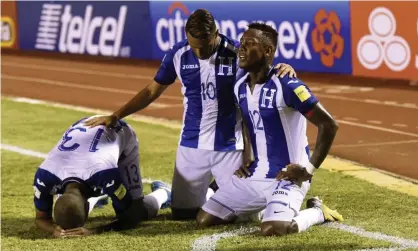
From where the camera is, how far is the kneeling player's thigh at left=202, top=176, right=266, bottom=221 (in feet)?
24.0

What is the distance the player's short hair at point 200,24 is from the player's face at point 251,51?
38cm

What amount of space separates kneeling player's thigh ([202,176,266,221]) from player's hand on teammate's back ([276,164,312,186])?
0.29 metres

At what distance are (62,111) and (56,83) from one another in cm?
414

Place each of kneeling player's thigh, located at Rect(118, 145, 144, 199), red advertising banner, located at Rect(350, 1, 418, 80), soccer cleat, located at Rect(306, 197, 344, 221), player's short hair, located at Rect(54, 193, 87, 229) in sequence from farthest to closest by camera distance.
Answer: red advertising banner, located at Rect(350, 1, 418, 80) < kneeling player's thigh, located at Rect(118, 145, 144, 199) < soccer cleat, located at Rect(306, 197, 344, 221) < player's short hair, located at Rect(54, 193, 87, 229)

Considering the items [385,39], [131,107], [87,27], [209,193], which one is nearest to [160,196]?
[209,193]

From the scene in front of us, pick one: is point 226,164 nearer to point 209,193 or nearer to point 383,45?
point 209,193

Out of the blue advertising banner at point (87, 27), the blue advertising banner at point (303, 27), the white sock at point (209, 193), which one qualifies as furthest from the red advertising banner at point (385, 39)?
the white sock at point (209, 193)

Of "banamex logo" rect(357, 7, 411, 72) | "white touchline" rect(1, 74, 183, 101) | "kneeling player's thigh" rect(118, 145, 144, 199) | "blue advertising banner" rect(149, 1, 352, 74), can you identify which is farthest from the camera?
"white touchline" rect(1, 74, 183, 101)

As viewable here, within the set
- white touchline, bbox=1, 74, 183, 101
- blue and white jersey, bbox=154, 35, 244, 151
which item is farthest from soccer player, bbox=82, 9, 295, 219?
white touchline, bbox=1, 74, 183, 101

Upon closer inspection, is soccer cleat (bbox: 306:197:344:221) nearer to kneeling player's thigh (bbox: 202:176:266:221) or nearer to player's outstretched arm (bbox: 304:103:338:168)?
kneeling player's thigh (bbox: 202:176:266:221)

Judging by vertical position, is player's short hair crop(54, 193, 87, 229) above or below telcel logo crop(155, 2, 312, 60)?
above

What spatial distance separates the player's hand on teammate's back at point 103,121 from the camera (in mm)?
7594

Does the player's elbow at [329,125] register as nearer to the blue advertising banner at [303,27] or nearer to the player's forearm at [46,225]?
the player's forearm at [46,225]

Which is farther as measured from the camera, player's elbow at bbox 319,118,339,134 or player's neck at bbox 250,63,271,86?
player's neck at bbox 250,63,271,86
